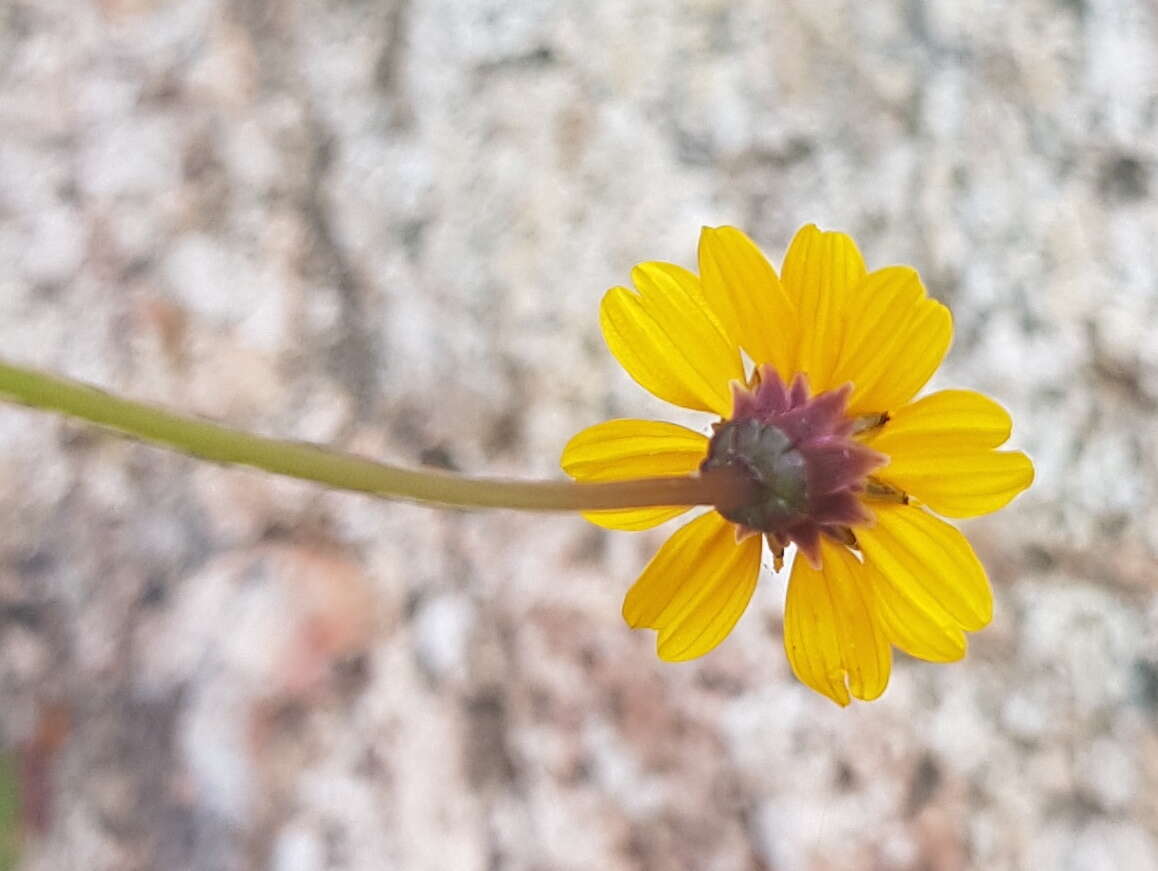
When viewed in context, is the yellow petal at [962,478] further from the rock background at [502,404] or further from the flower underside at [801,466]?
the rock background at [502,404]

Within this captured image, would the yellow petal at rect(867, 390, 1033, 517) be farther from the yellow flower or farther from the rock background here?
the rock background

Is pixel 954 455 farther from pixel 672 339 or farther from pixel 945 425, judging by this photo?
pixel 672 339

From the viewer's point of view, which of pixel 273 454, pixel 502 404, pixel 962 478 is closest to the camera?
pixel 273 454

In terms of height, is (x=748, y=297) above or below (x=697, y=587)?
above

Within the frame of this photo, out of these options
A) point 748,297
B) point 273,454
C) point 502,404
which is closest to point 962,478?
point 748,297

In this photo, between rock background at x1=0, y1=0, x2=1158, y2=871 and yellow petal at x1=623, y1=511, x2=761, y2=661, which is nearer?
yellow petal at x1=623, y1=511, x2=761, y2=661

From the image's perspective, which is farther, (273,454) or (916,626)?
(916,626)

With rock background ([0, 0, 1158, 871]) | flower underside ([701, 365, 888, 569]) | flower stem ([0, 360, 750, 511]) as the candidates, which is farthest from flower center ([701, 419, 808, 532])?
rock background ([0, 0, 1158, 871])
